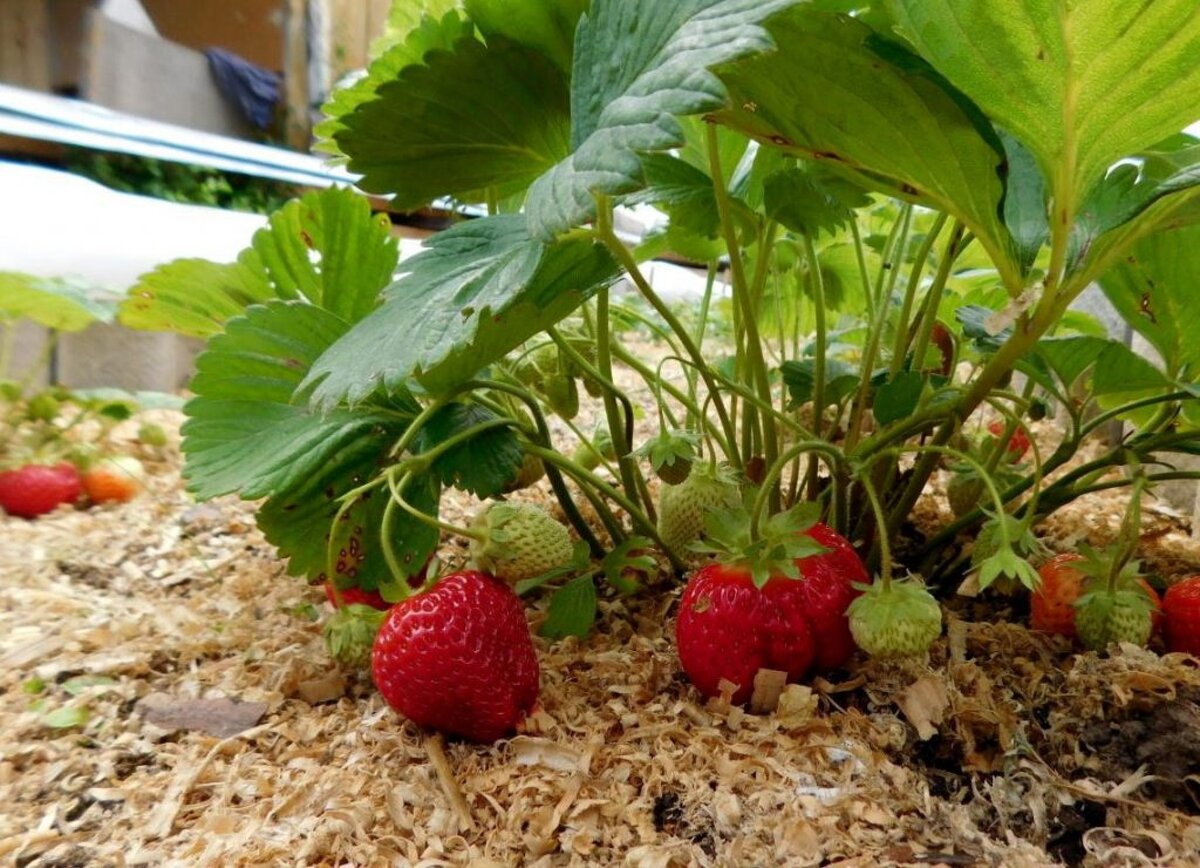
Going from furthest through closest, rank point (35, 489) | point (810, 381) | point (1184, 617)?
1. point (35, 489)
2. point (810, 381)
3. point (1184, 617)

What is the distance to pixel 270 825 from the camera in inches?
18.9

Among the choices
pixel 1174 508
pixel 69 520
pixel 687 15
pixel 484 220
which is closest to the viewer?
pixel 687 15

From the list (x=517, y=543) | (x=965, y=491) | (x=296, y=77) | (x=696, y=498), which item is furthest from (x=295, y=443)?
(x=296, y=77)

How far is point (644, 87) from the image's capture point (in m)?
0.37

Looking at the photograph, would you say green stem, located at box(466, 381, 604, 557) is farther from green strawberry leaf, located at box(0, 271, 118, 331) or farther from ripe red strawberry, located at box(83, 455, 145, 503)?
green strawberry leaf, located at box(0, 271, 118, 331)

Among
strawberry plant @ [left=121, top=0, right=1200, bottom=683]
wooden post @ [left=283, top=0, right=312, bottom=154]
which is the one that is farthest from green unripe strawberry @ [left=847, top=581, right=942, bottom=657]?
wooden post @ [left=283, top=0, right=312, bottom=154]

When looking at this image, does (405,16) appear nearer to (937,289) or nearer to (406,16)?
(406,16)

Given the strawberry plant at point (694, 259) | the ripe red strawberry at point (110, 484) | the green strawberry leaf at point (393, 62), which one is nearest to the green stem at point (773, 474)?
the strawberry plant at point (694, 259)

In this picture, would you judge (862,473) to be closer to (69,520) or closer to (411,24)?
(411,24)

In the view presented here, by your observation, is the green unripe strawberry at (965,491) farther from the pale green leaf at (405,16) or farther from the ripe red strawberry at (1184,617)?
the pale green leaf at (405,16)

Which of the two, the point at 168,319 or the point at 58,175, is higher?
the point at 58,175

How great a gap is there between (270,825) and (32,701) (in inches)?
10.3

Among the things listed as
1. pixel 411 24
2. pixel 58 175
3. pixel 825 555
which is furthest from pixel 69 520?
pixel 58 175

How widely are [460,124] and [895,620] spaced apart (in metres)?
0.40
